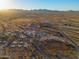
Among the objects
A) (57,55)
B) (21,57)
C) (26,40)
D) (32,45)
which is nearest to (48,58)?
(57,55)

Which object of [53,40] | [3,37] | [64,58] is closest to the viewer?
[64,58]

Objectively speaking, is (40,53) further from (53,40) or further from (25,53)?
(53,40)

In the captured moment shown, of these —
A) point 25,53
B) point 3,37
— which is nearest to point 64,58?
point 25,53

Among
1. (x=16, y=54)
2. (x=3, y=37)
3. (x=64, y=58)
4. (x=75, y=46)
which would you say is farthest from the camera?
(x=3, y=37)

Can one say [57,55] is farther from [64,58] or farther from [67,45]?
[67,45]

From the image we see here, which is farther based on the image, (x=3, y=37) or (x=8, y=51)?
(x=3, y=37)

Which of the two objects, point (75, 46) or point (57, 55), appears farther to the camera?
point (75, 46)

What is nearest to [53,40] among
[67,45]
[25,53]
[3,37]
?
[67,45]

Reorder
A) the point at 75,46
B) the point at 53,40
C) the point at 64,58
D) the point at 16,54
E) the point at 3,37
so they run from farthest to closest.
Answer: the point at 3,37 < the point at 53,40 < the point at 75,46 < the point at 16,54 < the point at 64,58
